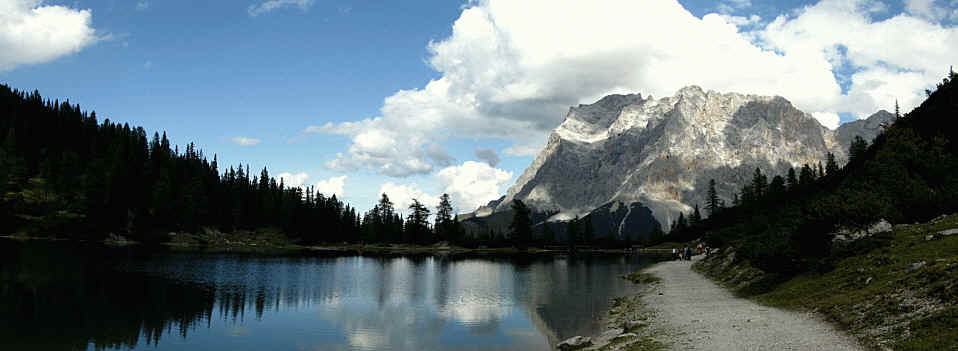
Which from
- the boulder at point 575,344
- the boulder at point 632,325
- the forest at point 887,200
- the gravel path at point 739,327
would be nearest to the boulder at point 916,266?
the gravel path at point 739,327

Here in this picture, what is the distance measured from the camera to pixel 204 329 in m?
35.8

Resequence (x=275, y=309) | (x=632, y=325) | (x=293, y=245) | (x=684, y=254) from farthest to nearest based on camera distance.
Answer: (x=293, y=245) → (x=684, y=254) → (x=275, y=309) → (x=632, y=325)

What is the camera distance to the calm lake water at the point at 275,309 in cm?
3266

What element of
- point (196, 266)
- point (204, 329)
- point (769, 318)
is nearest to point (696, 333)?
point (769, 318)

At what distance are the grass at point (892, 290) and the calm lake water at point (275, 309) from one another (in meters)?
13.5

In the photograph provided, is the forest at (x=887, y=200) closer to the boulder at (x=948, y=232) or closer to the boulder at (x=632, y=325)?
the boulder at (x=948, y=232)

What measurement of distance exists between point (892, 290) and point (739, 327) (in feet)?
21.6

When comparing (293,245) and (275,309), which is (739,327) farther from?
(293,245)

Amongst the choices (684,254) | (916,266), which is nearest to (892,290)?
(916,266)

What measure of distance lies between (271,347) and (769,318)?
26.4m

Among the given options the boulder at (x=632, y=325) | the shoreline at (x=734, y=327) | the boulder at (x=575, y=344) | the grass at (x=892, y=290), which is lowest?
the boulder at (x=575, y=344)

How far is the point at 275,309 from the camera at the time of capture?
1775 inches

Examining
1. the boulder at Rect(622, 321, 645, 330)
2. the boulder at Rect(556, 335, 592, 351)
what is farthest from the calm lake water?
the boulder at Rect(622, 321, 645, 330)

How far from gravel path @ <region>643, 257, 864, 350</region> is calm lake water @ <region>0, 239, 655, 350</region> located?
6418 millimetres
